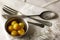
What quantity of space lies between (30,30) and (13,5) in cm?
15

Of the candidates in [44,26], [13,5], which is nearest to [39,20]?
[44,26]

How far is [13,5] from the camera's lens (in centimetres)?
77

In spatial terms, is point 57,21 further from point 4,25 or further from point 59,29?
point 4,25

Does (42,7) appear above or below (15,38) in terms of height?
above

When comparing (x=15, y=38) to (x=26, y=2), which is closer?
(x=15, y=38)

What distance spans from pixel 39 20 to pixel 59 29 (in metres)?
0.09

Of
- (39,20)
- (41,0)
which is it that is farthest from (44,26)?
(41,0)

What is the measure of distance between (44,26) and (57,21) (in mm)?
65

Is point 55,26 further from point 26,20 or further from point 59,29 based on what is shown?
point 26,20

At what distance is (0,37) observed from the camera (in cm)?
69

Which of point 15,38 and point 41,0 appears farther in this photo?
point 41,0

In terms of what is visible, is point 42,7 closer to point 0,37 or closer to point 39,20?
point 39,20

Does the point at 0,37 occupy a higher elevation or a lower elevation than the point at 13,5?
lower

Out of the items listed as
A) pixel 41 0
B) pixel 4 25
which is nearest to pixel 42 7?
pixel 41 0
